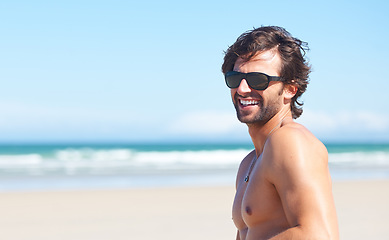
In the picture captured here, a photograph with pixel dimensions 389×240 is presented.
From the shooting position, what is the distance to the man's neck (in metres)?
2.20

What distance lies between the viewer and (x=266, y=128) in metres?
2.23

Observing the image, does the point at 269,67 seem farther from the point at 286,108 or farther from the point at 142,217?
the point at 142,217

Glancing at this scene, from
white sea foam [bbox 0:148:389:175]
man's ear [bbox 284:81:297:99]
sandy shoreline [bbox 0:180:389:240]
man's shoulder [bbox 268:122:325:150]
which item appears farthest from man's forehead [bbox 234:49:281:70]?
white sea foam [bbox 0:148:389:175]

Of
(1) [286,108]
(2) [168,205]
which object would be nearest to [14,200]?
(2) [168,205]

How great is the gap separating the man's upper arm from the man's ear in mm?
Result: 381

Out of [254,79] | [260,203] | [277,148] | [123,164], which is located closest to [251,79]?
[254,79]

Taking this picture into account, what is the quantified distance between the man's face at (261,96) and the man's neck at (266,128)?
0.02m

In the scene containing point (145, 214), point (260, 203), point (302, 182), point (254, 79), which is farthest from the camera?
point (145, 214)

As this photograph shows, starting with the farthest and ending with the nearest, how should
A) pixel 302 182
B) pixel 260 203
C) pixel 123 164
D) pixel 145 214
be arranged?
pixel 123 164 < pixel 145 214 < pixel 260 203 < pixel 302 182

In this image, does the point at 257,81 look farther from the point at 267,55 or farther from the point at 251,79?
the point at 267,55

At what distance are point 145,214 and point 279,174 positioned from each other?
7.58 meters

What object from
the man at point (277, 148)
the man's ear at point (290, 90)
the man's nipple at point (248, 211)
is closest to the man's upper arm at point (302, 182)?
the man at point (277, 148)

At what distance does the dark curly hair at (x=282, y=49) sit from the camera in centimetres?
220

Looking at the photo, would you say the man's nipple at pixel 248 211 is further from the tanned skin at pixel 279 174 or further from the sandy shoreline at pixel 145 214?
the sandy shoreline at pixel 145 214
